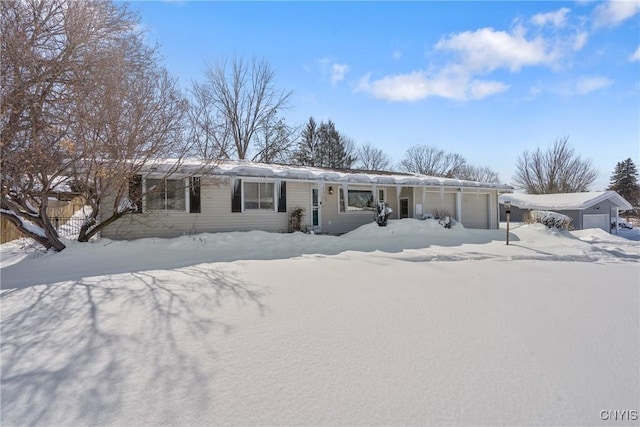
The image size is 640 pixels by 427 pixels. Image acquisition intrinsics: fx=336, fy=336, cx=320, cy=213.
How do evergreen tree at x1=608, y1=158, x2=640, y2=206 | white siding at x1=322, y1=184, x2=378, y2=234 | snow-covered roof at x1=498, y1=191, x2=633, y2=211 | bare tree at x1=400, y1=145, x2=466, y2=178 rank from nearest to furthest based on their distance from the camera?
white siding at x1=322, y1=184, x2=378, y2=234
snow-covered roof at x1=498, y1=191, x2=633, y2=211
evergreen tree at x1=608, y1=158, x2=640, y2=206
bare tree at x1=400, y1=145, x2=466, y2=178

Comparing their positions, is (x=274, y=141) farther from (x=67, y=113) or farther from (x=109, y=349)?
(x=109, y=349)

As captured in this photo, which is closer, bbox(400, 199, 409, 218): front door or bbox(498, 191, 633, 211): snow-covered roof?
bbox(400, 199, 409, 218): front door

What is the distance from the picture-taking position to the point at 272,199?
11953mm

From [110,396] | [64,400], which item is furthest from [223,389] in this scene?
[64,400]

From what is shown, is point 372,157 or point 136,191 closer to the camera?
point 136,191

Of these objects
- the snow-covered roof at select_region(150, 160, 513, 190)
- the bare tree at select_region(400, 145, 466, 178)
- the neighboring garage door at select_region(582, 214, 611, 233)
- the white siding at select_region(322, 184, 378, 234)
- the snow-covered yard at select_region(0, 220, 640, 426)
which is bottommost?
the snow-covered yard at select_region(0, 220, 640, 426)

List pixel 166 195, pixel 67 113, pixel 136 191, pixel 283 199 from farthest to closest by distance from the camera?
pixel 283 199, pixel 166 195, pixel 136 191, pixel 67 113

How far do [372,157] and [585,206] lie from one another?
20350mm

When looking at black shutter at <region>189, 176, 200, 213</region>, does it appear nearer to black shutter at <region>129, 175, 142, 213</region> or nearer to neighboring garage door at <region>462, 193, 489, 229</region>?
black shutter at <region>129, 175, 142, 213</region>

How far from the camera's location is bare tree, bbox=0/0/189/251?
6.74 metres

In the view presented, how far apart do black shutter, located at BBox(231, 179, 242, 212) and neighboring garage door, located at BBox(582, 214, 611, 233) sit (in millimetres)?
21830

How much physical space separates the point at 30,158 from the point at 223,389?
23.6 ft

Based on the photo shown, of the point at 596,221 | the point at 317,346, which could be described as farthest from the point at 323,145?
the point at 317,346

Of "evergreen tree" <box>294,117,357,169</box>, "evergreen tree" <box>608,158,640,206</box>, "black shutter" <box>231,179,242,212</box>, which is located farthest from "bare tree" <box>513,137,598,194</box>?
"black shutter" <box>231,179,242,212</box>
